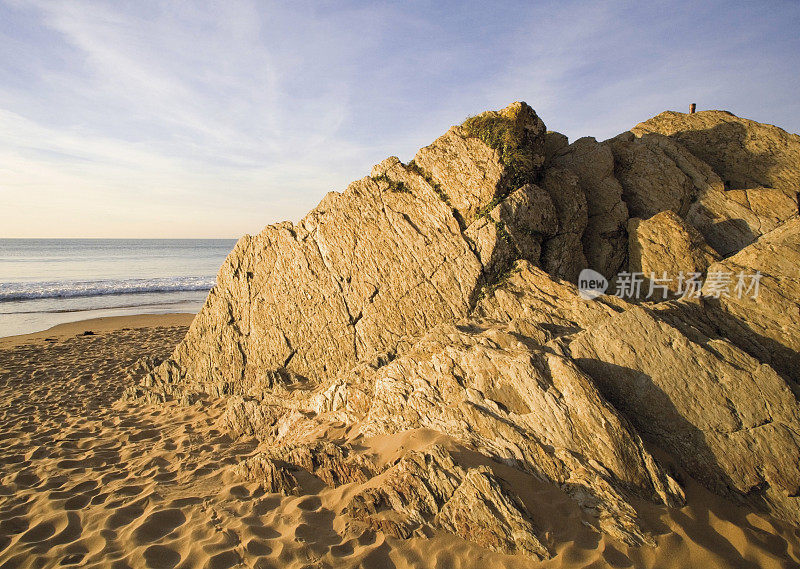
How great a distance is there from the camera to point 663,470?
5.01 m

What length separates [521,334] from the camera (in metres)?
6.84

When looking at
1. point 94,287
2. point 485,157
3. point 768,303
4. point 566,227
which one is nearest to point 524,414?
point 768,303

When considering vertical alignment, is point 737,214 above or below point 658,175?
below

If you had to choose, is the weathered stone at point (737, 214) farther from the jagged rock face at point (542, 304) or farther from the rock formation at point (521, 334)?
the jagged rock face at point (542, 304)

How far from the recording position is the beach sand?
174 inches

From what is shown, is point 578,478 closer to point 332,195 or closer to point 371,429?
point 371,429

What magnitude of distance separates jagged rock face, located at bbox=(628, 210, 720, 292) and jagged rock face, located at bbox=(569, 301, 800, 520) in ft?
10.3

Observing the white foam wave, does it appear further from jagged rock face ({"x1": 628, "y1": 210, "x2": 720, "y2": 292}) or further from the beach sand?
jagged rock face ({"x1": 628, "y1": 210, "x2": 720, "y2": 292})

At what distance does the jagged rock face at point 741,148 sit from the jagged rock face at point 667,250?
13.2ft

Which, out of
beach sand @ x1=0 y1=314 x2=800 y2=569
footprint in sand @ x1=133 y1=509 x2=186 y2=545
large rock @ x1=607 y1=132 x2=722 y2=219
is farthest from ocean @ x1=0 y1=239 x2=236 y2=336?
large rock @ x1=607 y1=132 x2=722 y2=219

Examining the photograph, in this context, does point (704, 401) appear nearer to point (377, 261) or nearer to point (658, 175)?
point (377, 261)

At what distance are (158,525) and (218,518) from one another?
32.1 inches

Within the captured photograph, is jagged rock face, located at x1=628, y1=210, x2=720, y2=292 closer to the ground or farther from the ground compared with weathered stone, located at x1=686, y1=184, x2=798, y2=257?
closer to the ground

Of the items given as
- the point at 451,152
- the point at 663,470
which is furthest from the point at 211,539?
the point at 451,152
